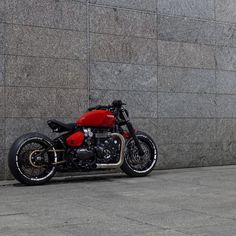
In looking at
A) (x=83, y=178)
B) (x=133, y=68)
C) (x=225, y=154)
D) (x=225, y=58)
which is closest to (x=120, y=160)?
(x=83, y=178)

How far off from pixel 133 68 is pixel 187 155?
7.11 feet

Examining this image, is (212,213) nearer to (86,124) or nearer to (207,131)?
(86,124)

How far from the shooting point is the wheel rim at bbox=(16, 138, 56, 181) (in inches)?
305

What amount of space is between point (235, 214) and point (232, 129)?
5.90m

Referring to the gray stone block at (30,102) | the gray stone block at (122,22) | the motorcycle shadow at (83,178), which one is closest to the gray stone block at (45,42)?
the gray stone block at (122,22)

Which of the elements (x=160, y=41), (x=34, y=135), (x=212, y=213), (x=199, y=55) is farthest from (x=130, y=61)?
(x=212, y=213)

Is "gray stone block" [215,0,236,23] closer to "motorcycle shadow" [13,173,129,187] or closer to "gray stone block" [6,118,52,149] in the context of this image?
"motorcycle shadow" [13,173,129,187]

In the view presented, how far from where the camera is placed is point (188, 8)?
10734 millimetres

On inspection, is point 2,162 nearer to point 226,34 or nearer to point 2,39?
point 2,39

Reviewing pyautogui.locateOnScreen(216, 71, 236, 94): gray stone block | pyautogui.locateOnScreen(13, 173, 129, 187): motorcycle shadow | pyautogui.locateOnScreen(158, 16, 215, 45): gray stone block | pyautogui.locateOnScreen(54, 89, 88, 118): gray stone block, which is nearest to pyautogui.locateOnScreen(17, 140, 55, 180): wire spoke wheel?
pyautogui.locateOnScreen(13, 173, 129, 187): motorcycle shadow

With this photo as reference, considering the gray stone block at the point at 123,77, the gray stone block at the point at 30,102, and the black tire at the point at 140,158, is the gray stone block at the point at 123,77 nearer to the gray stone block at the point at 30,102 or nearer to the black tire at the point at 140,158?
the gray stone block at the point at 30,102

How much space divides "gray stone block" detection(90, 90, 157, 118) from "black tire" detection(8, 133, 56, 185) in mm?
1730

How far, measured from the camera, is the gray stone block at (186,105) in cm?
1025

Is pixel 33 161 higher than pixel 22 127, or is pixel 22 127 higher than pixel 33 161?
pixel 22 127
